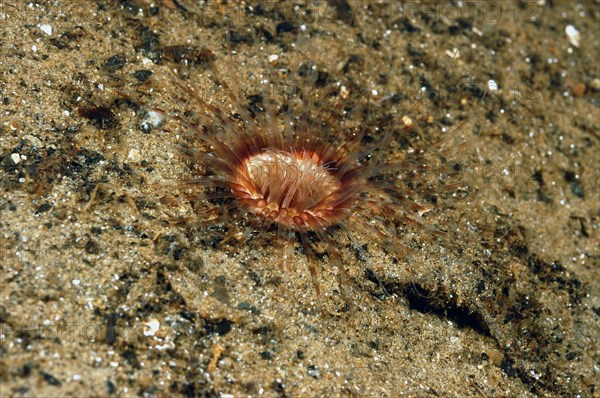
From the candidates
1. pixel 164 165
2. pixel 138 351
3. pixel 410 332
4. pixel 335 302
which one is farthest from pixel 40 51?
pixel 410 332

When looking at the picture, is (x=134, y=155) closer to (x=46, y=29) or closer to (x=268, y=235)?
(x=268, y=235)

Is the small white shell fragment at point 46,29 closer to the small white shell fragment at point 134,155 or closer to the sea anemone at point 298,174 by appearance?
the sea anemone at point 298,174

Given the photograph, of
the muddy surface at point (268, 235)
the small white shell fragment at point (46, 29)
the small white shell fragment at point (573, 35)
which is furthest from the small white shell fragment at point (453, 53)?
the small white shell fragment at point (46, 29)

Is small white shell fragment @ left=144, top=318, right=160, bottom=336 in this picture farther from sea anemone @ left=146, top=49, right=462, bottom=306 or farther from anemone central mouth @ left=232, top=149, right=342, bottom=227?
anemone central mouth @ left=232, top=149, right=342, bottom=227

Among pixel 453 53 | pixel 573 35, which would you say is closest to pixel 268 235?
pixel 453 53

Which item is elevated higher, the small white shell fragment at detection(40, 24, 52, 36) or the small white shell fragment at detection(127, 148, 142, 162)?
the small white shell fragment at detection(40, 24, 52, 36)

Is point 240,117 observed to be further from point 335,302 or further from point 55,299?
point 55,299

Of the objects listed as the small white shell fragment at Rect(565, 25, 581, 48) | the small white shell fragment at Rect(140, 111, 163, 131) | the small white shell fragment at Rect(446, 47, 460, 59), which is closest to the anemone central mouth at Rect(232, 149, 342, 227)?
the small white shell fragment at Rect(140, 111, 163, 131)
